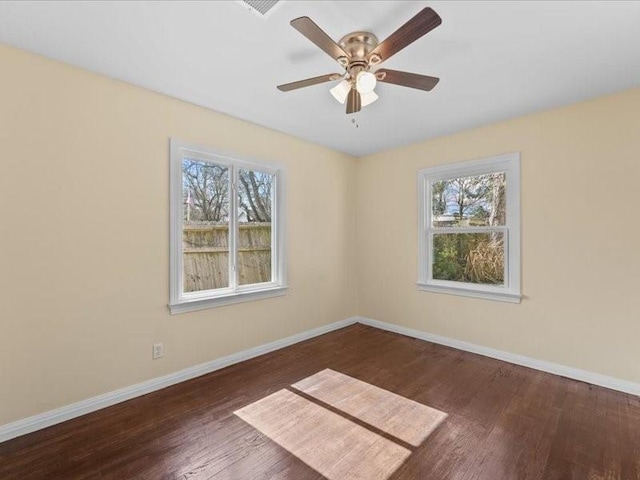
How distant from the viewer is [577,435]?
77.4 inches

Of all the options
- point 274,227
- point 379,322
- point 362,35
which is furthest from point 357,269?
point 362,35

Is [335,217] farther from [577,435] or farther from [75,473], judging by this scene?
[75,473]

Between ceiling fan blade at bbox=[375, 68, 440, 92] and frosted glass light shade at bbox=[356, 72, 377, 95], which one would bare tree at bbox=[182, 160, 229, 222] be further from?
ceiling fan blade at bbox=[375, 68, 440, 92]

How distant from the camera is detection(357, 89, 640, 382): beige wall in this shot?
2.52 m

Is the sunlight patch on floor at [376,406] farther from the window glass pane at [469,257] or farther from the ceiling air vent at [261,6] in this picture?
the ceiling air vent at [261,6]

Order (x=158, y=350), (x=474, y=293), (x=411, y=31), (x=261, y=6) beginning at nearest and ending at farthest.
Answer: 1. (x=411, y=31)
2. (x=261, y=6)
3. (x=158, y=350)
4. (x=474, y=293)

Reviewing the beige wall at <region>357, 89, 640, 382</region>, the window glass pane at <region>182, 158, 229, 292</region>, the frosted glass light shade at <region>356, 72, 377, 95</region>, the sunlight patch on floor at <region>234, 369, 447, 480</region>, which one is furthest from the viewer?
the window glass pane at <region>182, 158, 229, 292</region>

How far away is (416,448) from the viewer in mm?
1852

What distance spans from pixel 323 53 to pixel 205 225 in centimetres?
185

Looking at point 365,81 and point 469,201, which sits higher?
point 365,81

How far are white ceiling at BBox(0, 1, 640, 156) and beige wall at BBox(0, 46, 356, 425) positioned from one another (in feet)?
0.83

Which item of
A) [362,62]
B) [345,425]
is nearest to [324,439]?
[345,425]

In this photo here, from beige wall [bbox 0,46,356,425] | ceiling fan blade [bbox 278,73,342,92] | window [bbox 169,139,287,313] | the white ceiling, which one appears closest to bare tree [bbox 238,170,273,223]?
window [bbox 169,139,287,313]

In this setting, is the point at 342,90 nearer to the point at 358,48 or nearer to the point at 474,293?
the point at 358,48
